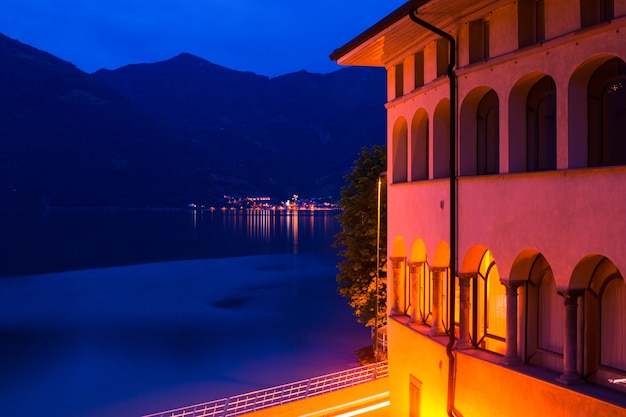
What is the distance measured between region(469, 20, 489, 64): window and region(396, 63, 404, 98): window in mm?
3997

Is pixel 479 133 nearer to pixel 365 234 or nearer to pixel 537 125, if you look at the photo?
pixel 537 125

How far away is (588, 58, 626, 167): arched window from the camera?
957cm

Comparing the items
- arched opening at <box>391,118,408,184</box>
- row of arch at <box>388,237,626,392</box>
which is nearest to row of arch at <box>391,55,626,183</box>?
arched opening at <box>391,118,408,184</box>

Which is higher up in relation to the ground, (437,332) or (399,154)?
(399,154)

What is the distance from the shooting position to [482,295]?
42.2 feet

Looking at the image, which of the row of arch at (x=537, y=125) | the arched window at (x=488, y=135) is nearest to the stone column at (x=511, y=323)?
the row of arch at (x=537, y=125)

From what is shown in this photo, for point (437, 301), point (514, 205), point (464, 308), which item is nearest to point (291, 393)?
point (437, 301)

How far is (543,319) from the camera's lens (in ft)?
36.3

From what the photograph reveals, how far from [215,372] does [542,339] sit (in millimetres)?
41819

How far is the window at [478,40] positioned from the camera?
12.2 metres

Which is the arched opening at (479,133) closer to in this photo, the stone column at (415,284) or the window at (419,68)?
the window at (419,68)

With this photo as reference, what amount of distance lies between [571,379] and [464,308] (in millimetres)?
3220

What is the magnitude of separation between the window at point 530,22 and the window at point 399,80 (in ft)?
17.9

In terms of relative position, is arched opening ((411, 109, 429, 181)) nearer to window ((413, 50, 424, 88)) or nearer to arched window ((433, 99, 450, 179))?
window ((413, 50, 424, 88))
